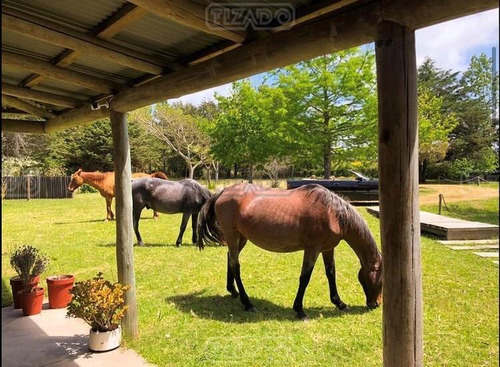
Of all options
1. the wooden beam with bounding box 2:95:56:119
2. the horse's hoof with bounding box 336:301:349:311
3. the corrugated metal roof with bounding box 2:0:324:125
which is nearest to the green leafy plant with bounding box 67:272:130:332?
the corrugated metal roof with bounding box 2:0:324:125

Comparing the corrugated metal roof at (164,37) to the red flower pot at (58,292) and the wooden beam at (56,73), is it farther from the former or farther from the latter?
the red flower pot at (58,292)

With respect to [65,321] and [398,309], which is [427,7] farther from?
[65,321]

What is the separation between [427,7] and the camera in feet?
5.11

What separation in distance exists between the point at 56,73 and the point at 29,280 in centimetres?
252

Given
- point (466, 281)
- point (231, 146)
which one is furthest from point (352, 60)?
point (466, 281)

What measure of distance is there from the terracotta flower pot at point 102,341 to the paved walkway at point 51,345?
0.04 metres

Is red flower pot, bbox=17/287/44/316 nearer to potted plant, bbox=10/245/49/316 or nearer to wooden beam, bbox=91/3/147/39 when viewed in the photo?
potted plant, bbox=10/245/49/316

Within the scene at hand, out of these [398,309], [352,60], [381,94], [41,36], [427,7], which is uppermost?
[352,60]

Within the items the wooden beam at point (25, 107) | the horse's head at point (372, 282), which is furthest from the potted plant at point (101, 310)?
the wooden beam at point (25, 107)

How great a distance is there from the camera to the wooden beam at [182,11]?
1874 mm

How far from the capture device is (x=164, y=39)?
2.57m

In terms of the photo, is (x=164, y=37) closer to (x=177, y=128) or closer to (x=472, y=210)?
(x=472, y=210)

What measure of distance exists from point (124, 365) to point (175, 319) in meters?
1.01

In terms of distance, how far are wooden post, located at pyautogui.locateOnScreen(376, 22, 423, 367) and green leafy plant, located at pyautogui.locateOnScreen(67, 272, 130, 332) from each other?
7.92 feet
